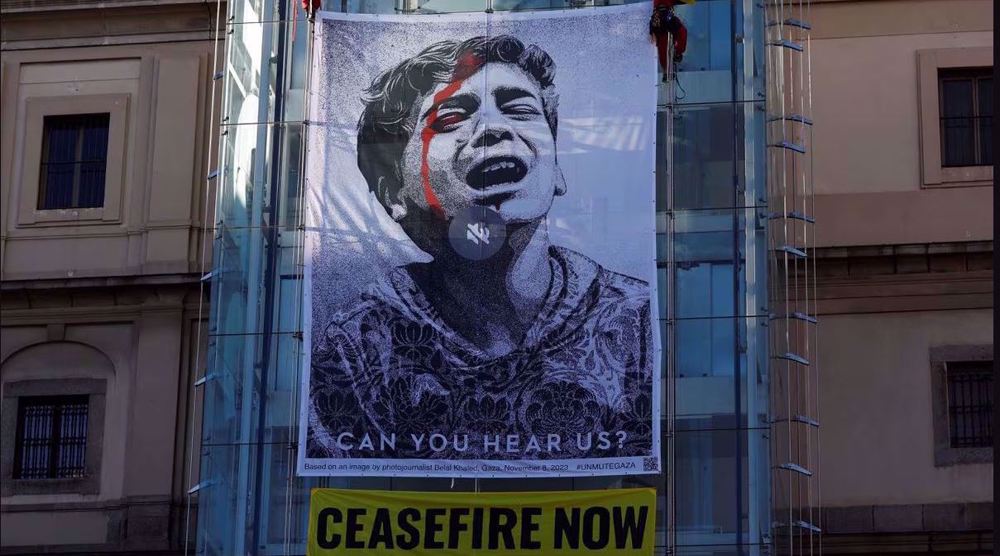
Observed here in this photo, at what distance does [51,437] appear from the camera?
89.0 ft

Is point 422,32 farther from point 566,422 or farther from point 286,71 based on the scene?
point 566,422

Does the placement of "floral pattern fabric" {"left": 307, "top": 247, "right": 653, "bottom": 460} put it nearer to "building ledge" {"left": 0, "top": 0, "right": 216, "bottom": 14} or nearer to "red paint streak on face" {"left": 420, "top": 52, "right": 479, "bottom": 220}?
"red paint streak on face" {"left": 420, "top": 52, "right": 479, "bottom": 220}

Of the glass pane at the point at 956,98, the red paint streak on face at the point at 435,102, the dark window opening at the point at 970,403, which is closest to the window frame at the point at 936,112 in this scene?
the glass pane at the point at 956,98

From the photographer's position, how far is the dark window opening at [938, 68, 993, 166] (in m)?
26.4

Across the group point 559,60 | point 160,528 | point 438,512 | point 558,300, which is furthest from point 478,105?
point 160,528

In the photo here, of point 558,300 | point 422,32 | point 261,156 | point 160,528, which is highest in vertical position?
point 422,32

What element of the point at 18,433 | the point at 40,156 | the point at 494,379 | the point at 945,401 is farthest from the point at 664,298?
the point at 40,156

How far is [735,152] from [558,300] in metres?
2.66

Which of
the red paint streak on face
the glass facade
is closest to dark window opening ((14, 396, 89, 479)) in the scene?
the glass facade

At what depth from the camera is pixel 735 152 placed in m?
24.2

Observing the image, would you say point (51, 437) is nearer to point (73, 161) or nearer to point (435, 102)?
point (73, 161)

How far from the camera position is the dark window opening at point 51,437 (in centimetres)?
2694

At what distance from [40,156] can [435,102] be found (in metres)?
6.33

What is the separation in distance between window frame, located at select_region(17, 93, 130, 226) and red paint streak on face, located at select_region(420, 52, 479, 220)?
5.02m
